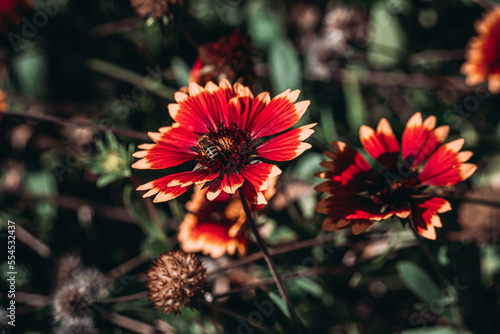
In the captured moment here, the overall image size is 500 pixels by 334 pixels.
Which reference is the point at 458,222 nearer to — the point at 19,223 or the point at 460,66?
the point at 460,66

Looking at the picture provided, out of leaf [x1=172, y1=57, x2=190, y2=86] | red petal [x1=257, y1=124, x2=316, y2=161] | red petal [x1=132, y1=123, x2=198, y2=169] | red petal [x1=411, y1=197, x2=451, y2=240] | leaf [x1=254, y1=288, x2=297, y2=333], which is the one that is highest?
leaf [x1=172, y1=57, x2=190, y2=86]

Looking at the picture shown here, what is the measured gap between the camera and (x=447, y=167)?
1.31 meters

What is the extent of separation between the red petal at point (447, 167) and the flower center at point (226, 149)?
0.57 meters

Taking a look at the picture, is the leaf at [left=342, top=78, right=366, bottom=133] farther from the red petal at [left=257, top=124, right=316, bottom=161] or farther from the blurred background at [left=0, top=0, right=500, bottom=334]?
the red petal at [left=257, top=124, right=316, bottom=161]

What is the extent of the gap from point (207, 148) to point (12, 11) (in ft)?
5.74

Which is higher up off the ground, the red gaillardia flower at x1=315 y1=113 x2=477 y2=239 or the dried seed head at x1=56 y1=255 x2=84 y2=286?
the dried seed head at x1=56 y1=255 x2=84 y2=286

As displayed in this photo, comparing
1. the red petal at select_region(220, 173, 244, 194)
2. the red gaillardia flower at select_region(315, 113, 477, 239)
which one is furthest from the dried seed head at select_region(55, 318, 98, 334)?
the red gaillardia flower at select_region(315, 113, 477, 239)

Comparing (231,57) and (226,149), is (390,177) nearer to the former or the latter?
(226,149)

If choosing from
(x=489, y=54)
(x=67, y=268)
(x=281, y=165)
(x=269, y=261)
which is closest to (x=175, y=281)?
(x=269, y=261)

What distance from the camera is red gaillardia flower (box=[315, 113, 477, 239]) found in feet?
4.06

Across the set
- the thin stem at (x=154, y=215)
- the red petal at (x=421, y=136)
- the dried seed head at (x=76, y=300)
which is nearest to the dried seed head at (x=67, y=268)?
the dried seed head at (x=76, y=300)

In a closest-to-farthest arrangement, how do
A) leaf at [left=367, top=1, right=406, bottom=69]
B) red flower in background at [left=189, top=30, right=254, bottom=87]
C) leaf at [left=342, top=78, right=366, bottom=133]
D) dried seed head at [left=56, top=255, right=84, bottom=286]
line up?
red flower in background at [left=189, top=30, right=254, bottom=87], dried seed head at [left=56, top=255, right=84, bottom=286], leaf at [left=342, top=78, right=366, bottom=133], leaf at [left=367, top=1, right=406, bottom=69]

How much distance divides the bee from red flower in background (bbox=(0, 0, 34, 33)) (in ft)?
5.42

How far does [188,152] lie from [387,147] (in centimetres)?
67
